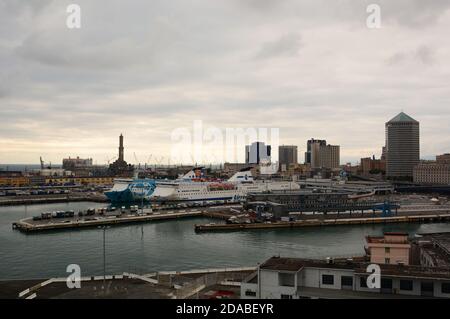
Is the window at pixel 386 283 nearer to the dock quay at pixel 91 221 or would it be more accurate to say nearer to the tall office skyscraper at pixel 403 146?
the dock quay at pixel 91 221

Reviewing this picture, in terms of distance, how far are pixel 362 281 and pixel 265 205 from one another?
11.5 m

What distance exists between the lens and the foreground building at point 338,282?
4406 mm

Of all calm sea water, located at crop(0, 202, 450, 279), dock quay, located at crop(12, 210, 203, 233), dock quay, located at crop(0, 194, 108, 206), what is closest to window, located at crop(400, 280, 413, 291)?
calm sea water, located at crop(0, 202, 450, 279)

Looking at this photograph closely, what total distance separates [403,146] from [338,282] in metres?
42.0

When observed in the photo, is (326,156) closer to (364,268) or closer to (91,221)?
(91,221)

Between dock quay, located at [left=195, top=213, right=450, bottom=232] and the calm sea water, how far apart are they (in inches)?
19.4

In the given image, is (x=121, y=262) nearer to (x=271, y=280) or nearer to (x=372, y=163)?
(x=271, y=280)

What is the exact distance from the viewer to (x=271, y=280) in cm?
465

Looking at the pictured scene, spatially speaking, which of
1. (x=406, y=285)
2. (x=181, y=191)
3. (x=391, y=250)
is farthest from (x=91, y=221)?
(x=406, y=285)

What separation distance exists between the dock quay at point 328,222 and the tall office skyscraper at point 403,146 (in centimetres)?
2838

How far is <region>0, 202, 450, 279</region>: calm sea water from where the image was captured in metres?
8.57
